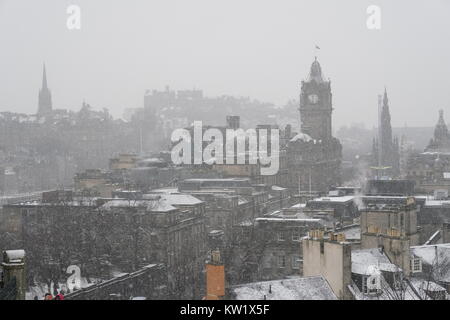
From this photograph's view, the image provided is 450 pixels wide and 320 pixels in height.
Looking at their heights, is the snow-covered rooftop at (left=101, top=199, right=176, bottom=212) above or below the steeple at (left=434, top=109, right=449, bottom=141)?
below

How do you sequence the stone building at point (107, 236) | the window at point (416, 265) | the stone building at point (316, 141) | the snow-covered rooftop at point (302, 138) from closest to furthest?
the window at point (416, 265) → the stone building at point (107, 236) → the stone building at point (316, 141) → the snow-covered rooftop at point (302, 138)

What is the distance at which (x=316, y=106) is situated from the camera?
48.7 m

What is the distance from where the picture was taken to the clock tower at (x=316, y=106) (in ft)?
159

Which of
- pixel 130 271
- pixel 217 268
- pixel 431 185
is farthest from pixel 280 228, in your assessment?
pixel 431 185

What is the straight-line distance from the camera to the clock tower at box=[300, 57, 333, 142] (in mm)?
48469

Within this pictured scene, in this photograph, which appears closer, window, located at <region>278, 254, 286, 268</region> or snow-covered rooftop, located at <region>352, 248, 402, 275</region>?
snow-covered rooftop, located at <region>352, 248, 402, 275</region>

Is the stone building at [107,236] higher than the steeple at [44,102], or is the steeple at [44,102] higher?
the steeple at [44,102]

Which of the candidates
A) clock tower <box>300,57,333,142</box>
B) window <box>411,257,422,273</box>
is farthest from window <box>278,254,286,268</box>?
clock tower <box>300,57,333,142</box>

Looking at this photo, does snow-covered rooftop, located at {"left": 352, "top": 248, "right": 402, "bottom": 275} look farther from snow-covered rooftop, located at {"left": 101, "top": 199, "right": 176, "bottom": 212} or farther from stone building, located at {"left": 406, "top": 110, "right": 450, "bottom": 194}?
stone building, located at {"left": 406, "top": 110, "right": 450, "bottom": 194}

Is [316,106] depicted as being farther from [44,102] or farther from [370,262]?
[370,262]

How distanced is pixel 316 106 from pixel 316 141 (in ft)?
8.34

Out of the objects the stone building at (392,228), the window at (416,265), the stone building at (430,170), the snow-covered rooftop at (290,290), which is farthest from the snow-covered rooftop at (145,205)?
the stone building at (430,170)

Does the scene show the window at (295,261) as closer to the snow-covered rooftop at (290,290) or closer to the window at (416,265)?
the window at (416,265)

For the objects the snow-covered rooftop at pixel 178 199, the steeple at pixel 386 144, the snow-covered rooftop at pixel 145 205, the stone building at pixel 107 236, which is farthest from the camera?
the steeple at pixel 386 144
